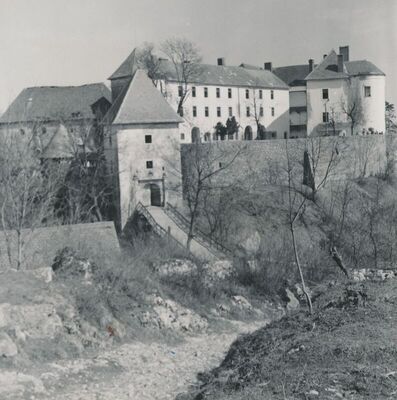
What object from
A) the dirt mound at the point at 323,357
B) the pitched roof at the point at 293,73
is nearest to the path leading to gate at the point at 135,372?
the dirt mound at the point at 323,357

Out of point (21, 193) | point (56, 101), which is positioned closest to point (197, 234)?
point (21, 193)

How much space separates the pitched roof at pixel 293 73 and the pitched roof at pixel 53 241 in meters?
43.2

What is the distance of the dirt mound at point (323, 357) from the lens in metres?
10.5

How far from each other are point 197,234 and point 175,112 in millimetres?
9981

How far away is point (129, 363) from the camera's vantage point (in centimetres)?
1599

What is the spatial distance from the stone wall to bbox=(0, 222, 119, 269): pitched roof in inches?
511

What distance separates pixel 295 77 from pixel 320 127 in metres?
11.5

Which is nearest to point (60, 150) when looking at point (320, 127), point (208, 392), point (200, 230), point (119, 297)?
point (200, 230)

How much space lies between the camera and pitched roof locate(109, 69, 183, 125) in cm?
4025

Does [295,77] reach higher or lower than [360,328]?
higher

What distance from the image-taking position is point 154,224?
120 ft

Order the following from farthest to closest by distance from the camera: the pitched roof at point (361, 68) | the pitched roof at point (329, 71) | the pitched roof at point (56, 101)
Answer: the pitched roof at point (329, 71)
the pitched roof at point (361, 68)
the pitched roof at point (56, 101)

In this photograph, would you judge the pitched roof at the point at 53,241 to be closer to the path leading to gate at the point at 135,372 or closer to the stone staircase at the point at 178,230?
the stone staircase at the point at 178,230

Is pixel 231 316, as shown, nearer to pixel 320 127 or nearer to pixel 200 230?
pixel 200 230
